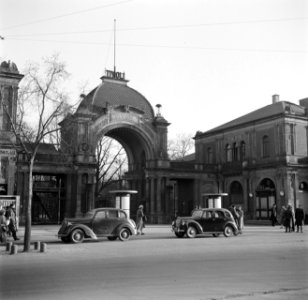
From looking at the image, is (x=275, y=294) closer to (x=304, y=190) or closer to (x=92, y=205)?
(x=92, y=205)

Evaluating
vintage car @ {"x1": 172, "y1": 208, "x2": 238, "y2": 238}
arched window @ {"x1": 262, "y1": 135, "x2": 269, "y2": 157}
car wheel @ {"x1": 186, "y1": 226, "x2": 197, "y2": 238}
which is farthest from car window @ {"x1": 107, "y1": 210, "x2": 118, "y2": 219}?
arched window @ {"x1": 262, "y1": 135, "x2": 269, "y2": 157}

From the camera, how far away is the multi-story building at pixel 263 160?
43875mm

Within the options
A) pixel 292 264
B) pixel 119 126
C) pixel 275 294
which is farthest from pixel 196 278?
pixel 119 126

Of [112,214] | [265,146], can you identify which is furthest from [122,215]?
[265,146]

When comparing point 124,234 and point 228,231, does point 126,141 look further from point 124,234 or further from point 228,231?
point 124,234

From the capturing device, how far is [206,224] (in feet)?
82.1

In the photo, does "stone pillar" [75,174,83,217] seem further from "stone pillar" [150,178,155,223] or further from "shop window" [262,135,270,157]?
"shop window" [262,135,270,157]

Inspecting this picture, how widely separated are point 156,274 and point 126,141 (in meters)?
38.0

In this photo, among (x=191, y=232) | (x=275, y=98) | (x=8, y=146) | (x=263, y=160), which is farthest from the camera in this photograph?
(x=275, y=98)

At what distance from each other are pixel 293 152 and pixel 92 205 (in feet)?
68.4

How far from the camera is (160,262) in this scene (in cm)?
1344

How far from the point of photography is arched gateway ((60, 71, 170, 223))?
40781 mm

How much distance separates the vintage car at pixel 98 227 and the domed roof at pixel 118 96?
22506mm

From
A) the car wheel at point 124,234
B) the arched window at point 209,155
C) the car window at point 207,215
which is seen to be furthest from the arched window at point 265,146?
the car wheel at point 124,234
